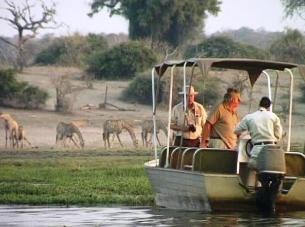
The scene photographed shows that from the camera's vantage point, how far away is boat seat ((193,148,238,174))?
18375mm

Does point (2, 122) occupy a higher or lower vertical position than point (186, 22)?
lower

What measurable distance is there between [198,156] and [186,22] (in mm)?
41377

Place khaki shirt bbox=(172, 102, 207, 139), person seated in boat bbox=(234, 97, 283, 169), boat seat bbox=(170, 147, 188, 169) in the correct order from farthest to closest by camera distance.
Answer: khaki shirt bbox=(172, 102, 207, 139) < boat seat bbox=(170, 147, 188, 169) < person seated in boat bbox=(234, 97, 283, 169)

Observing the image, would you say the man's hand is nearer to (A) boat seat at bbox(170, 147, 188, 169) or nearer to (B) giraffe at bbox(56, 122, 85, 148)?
(A) boat seat at bbox(170, 147, 188, 169)

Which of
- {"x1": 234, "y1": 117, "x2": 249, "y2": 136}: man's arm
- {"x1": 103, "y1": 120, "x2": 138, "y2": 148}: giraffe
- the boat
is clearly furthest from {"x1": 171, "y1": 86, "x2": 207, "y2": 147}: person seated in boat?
{"x1": 103, "y1": 120, "x2": 138, "y2": 148}: giraffe

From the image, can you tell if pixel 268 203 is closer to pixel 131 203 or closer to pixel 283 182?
pixel 283 182

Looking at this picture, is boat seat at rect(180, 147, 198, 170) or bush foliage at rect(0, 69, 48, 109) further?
bush foliage at rect(0, 69, 48, 109)

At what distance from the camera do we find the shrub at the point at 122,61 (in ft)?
161

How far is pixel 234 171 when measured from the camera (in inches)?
734

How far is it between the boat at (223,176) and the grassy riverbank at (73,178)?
6.83ft

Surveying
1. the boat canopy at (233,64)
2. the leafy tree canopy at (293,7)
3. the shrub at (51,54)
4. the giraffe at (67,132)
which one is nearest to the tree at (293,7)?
the leafy tree canopy at (293,7)

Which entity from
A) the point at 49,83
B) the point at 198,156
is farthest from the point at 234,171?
the point at 49,83

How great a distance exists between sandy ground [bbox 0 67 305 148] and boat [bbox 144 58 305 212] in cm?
1910

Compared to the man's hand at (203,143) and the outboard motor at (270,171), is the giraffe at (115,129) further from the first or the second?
the outboard motor at (270,171)
